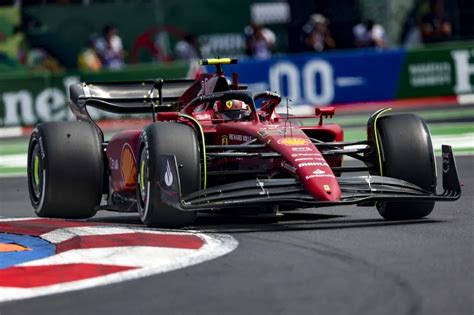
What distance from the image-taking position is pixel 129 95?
1204 cm

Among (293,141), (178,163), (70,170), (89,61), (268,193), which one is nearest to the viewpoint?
(268,193)

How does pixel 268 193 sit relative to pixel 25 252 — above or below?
above

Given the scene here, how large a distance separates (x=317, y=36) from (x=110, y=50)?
13.5 ft

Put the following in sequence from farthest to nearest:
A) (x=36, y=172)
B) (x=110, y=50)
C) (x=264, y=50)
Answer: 1. (x=264, y=50)
2. (x=110, y=50)
3. (x=36, y=172)

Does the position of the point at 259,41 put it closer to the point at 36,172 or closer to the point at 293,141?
the point at 36,172

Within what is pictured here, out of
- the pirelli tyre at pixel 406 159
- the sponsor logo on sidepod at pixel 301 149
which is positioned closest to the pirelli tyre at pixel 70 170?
the sponsor logo on sidepod at pixel 301 149

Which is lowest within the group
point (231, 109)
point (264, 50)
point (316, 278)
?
point (316, 278)

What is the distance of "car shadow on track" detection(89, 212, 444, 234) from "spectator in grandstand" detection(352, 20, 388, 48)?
16.0m

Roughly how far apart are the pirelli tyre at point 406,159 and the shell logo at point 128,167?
1885 mm

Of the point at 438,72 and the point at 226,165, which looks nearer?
the point at 226,165

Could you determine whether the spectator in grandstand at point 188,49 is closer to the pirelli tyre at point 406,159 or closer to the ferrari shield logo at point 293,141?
the pirelli tyre at point 406,159

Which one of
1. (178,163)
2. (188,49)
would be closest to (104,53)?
(188,49)

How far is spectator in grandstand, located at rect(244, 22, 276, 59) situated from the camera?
85.5ft

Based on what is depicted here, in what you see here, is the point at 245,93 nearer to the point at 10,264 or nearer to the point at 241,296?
the point at 10,264
